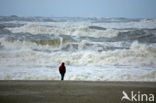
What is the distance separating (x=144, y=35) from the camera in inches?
460

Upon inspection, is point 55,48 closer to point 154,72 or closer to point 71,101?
point 154,72

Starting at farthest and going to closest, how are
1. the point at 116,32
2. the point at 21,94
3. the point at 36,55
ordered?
the point at 116,32
the point at 36,55
the point at 21,94

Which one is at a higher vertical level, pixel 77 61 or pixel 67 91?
pixel 67 91

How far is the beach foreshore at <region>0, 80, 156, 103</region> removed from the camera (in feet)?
7.61

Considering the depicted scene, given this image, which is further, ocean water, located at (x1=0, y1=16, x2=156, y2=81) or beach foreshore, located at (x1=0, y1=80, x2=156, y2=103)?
ocean water, located at (x1=0, y1=16, x2=156, y2=81)

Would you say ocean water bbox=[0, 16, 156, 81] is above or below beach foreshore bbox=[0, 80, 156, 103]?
below

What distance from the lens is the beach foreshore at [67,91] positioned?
2.32 m

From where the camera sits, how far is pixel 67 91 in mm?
2596

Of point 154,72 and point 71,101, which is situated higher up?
point 71,101

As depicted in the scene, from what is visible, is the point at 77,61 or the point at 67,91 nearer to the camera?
the point at 67,91

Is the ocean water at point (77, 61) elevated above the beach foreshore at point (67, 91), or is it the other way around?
the beach foreshore at point (67, 91)

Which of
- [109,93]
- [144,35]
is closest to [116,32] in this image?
[144,35]

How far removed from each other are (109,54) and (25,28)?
8.36 meters

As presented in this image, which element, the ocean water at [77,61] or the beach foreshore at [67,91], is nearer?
the beach foreshore at [67,91]
